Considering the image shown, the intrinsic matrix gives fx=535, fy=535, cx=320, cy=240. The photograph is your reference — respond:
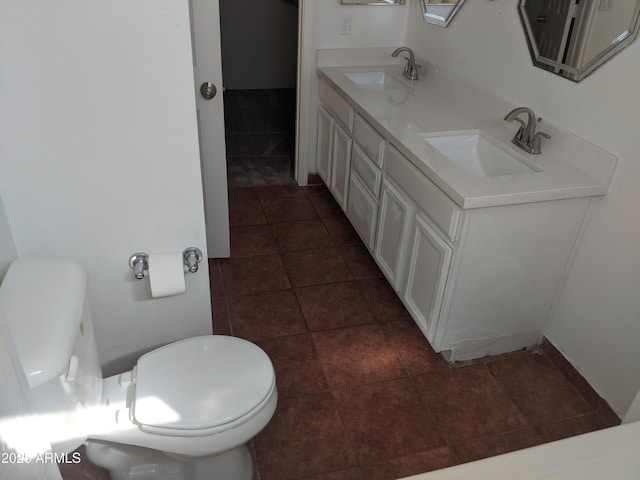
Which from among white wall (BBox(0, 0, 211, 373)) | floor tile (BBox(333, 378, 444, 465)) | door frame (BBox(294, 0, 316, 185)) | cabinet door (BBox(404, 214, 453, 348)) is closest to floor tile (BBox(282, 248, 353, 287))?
cabinet door (BBox(404, 214, 453, 348))

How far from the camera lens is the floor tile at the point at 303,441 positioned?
1.73 meters

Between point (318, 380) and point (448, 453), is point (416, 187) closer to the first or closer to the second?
point (318, 380)

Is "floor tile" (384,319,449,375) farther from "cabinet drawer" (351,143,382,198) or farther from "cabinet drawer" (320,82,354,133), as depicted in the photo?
"cabinet drawer" (320,82,354,133)

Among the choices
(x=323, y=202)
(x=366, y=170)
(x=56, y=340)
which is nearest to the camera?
(x=56, y=340)

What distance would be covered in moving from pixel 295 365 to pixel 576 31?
1.61 metres

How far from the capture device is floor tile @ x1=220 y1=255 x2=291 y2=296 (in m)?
2.55

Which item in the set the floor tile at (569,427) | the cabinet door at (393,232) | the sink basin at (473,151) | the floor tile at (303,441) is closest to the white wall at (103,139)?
the floor tile at (303,441)

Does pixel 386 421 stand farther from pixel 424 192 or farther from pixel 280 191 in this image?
pixel 280 191

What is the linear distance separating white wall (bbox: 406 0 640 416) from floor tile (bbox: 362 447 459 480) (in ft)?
2.17

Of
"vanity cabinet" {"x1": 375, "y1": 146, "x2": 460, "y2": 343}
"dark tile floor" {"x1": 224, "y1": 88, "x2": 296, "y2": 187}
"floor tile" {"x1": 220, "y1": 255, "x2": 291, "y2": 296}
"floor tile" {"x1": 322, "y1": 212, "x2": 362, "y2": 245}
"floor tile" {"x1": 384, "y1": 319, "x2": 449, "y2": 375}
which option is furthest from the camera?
"dark tile floor" {"x1": 224, "y1": 88, "x2": 296, "y2": 187}

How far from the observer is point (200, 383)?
140 centimetres

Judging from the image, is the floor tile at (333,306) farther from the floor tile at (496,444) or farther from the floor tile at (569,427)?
the floor tile at (569,427)

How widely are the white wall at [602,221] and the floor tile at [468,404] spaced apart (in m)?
0.34

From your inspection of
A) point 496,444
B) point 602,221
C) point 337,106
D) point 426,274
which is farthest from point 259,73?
point 496,444
